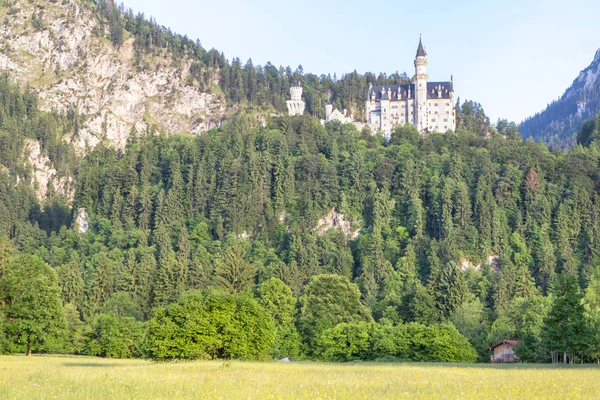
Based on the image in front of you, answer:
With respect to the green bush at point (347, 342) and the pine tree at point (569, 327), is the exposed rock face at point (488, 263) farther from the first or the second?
the pine tree at point (569, 327)

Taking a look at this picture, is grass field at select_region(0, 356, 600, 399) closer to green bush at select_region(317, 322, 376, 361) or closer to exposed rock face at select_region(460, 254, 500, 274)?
green bush at select_region(317, 322, 376, 361)

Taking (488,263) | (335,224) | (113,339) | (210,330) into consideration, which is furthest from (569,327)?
(335,224)

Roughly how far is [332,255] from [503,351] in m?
71.0

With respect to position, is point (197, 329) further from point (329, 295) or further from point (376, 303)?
point (376, 303)

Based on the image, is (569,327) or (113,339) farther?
(113,339)

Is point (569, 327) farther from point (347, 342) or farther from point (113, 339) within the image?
point (113, 339)

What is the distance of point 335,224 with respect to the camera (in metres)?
179

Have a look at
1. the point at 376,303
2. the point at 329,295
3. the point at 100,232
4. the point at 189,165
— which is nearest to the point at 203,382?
the point at 329,295

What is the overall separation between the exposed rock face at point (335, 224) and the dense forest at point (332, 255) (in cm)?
32

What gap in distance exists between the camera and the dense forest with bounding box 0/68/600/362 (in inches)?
3081

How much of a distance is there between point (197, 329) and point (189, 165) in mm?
138628

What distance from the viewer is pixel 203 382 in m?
30.4

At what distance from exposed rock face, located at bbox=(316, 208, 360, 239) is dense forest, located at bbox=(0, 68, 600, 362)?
12.7 inches

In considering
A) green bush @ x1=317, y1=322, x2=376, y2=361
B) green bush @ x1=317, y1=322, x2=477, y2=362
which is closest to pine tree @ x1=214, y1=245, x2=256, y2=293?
green bush @ x1=317, y1=322, x2=376, y2=361
